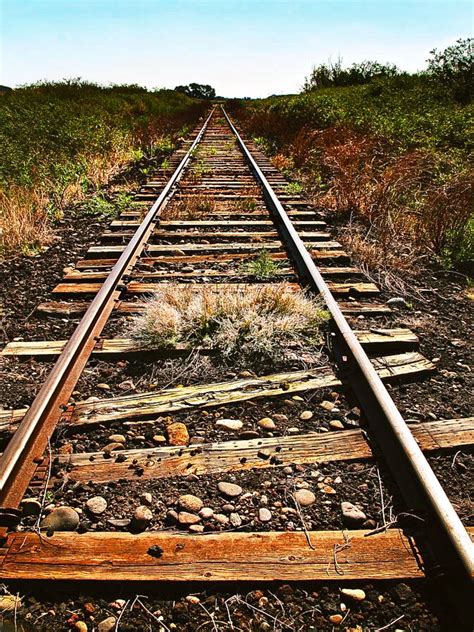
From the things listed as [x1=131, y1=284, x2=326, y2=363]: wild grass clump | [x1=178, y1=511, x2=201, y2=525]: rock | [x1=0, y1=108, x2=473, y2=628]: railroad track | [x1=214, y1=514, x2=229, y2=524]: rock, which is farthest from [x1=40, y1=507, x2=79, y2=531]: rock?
[x1=131, y1=284, x2=326, y2=363]: wild grass clump

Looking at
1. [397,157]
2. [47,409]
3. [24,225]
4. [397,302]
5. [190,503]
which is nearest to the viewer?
[190,503]

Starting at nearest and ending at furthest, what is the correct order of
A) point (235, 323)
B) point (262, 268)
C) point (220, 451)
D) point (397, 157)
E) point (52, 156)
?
point (220, 451), point (235, 323), point (262, 268), point (397, 157), point (52, 156)

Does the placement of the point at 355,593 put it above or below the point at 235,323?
below

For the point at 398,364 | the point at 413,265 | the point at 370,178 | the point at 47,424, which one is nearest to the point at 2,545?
the point at 47,424

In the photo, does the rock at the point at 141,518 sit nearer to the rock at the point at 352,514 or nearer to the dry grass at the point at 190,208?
the rock at the point at 352,514

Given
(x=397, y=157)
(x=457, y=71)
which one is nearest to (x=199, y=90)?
(x=457, y=71)

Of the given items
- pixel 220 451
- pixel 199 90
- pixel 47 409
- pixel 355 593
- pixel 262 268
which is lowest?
pixel 355 593

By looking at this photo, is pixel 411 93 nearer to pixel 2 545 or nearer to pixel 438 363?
pixel 438 363

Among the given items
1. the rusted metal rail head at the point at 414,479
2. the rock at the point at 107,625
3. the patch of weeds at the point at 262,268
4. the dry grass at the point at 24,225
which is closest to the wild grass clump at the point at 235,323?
the rusted metal rail head at the point at 414,479

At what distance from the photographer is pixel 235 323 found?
10.3ft

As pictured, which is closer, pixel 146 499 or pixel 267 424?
pixel 146 499

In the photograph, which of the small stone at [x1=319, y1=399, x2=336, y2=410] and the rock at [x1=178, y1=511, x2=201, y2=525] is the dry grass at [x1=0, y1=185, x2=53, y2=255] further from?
the rock at [x1=178, y1=511, x2=201, y2=525]

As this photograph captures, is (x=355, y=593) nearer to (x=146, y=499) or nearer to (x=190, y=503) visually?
(x=190, y=503)

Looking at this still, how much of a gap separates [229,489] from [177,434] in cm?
42
